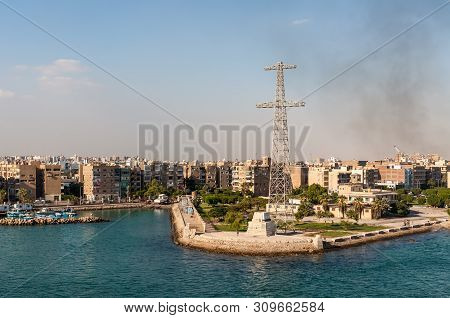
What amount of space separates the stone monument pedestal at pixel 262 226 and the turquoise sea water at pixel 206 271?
12.5 ft

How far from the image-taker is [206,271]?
2233cm

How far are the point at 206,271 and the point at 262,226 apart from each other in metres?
7.43

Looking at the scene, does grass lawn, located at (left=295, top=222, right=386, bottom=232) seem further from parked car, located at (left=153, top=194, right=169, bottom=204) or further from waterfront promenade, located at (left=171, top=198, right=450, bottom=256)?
parked car, located at (left=153, top=194, right=169, bottom=204)

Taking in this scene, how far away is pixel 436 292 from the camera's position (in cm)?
1914

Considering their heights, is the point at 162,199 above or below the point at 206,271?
above

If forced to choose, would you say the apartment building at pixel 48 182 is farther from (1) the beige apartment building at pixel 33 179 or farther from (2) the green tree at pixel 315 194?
(2) the green tree at pixel 315 194

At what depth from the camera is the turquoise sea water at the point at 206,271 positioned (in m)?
19.2

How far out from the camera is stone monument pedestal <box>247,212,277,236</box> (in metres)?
29.0

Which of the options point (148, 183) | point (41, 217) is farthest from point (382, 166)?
point (41, 217)

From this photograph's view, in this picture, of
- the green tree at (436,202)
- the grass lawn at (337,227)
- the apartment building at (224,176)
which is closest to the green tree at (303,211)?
the grass lawn at (337,227)

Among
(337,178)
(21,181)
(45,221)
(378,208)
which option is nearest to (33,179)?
(21,181)

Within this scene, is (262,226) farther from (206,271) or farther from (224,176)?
(224,176)

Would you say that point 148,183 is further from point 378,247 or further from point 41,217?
point 378,247

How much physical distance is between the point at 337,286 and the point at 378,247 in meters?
9.78
